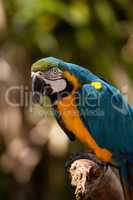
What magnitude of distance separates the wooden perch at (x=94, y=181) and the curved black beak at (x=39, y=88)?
0.25 metres

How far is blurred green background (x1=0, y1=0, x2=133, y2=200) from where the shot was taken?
3639 mm

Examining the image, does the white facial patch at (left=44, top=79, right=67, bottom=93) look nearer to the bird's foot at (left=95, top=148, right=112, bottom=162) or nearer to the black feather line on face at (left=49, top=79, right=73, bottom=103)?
the black feather line on face at (left=49, top=79, right=73, bottom=103)

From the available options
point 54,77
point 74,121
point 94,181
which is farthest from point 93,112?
point 94,181

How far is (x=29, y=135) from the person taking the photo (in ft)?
12.5

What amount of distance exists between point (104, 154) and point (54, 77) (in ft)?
1.06

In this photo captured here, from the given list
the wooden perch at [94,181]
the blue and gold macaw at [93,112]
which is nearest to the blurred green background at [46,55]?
the blue and gold macaw at [93,112]

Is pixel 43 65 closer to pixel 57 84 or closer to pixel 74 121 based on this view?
pixel 57 84

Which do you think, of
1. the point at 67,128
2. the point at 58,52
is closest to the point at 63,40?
the point at 58,52

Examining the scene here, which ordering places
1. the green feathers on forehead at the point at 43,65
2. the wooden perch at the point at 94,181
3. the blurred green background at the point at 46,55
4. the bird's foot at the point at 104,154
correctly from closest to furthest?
the wooden perch at the point at 94,181 → the green feathers on forehead at the point at 43,65 → the bird's foot at the point at 104,154 → the blurred green background at the point at 46,55

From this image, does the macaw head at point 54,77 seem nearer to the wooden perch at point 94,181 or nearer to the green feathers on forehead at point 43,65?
the green feathers on forehead at point 43,65

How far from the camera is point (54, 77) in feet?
7.67

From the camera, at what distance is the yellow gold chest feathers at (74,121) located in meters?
2.40

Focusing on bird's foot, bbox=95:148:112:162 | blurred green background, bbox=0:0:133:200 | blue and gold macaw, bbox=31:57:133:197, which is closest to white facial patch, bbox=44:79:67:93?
blue and gold macaw, bbox=31:57:133:197

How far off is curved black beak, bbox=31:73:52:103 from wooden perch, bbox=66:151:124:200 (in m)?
0.25
